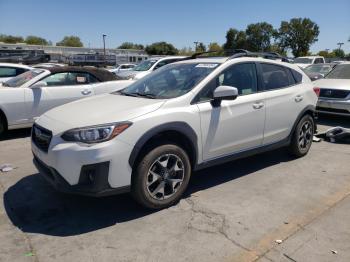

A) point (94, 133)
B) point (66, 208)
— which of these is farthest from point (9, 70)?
point (94, 133)

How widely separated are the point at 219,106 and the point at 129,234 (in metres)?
1.83

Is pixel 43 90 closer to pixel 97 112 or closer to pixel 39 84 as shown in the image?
pixel 39 84

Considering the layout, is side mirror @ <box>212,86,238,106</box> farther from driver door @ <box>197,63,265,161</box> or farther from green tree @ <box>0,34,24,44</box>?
green tree @ <box>0,34,24,44</box>

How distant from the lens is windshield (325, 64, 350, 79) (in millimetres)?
9688

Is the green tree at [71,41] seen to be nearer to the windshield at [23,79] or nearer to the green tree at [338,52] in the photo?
the green tree at [338,52]

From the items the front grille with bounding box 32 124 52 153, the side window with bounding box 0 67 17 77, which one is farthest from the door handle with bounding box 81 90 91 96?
the front grille with bounding box 32 124 52 153

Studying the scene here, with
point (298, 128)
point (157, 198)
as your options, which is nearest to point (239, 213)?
point (157, 198)

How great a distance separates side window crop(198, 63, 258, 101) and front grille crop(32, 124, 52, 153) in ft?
5.73

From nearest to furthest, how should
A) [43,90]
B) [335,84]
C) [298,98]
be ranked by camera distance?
[298,98]
[43,90]
[335,84]

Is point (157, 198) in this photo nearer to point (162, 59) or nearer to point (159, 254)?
point (159, 254)

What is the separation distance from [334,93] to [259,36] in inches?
3333

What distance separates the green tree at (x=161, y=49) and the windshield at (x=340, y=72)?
88.5 metres

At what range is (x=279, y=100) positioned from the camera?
5074 millimetres

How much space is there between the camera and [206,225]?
3543mm
